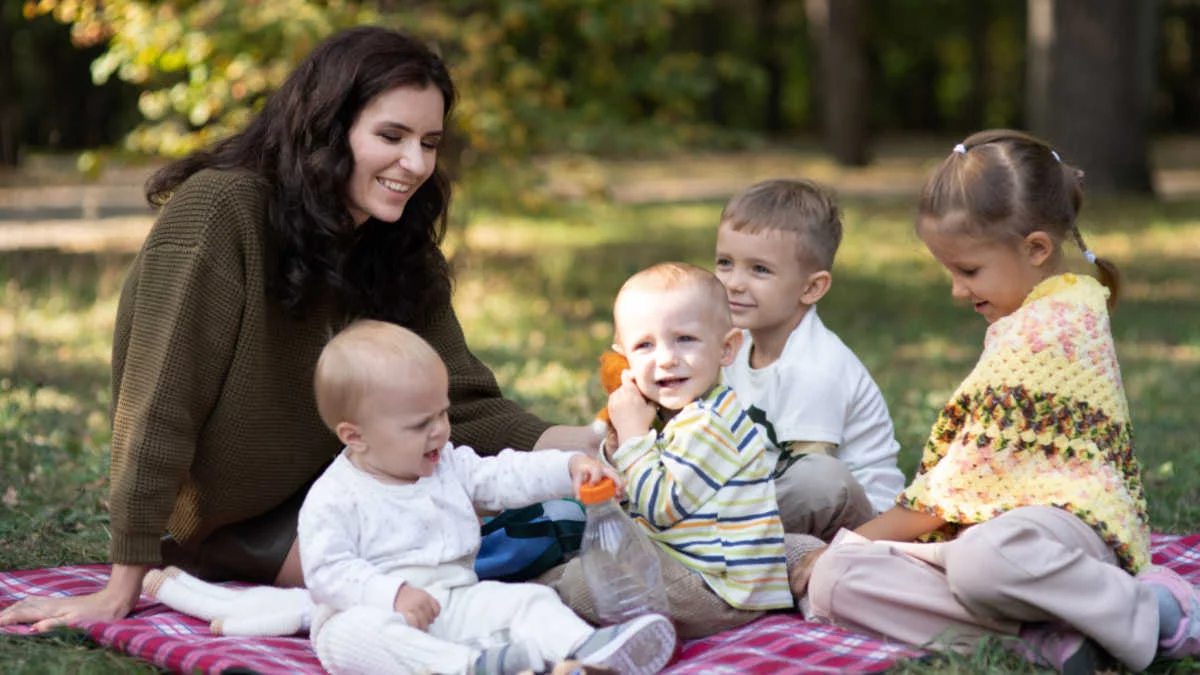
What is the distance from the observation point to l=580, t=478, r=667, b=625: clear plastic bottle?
3.24 m

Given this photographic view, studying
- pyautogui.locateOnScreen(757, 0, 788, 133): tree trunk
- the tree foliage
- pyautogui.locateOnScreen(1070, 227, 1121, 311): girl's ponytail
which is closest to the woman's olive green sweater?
pyautogui.locateOnScreen(1070, 227, 1121, 311): girl's ponytail

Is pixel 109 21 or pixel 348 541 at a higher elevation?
pixel 109 21

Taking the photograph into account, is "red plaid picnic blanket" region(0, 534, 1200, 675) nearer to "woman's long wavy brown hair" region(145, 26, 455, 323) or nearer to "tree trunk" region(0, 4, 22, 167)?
"woman's long wavy brown hair" region(145, 26, 455, 323)

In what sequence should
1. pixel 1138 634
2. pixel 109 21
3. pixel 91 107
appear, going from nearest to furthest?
pixel 1138 634 → pixel 109 21 → pixel 91 107

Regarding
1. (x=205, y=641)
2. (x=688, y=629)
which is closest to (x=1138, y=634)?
(x=688, y=629)

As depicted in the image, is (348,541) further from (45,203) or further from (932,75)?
(932,75)

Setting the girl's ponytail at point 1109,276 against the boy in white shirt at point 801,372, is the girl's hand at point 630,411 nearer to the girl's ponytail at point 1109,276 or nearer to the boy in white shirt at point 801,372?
the boy in white shirt at point 801,372

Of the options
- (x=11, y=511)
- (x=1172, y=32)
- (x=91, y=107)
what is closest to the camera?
(x=11, y=511)

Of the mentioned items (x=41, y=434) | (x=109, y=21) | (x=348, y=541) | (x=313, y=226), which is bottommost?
(x=41, y=434)

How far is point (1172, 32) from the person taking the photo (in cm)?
3253

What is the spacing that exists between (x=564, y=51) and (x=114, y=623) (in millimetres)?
6230

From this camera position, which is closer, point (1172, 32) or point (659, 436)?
point (659, 436)

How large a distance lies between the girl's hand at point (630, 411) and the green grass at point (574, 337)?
32.4 inches

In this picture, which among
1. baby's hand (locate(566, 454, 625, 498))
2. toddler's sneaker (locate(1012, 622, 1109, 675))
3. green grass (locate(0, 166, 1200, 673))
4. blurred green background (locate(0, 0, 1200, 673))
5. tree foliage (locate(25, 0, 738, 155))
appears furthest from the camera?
tree foliage (locate(25, 0, 738, 155))
